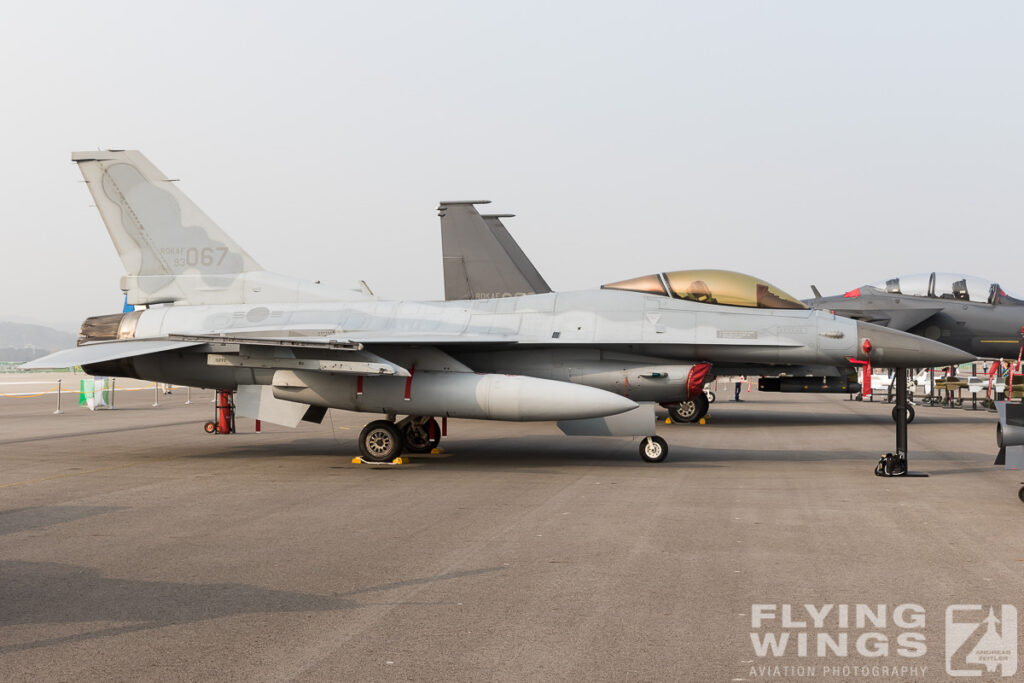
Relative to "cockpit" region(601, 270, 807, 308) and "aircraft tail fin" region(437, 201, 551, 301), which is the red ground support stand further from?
"cockpit" region(601, 270, 807, 308)

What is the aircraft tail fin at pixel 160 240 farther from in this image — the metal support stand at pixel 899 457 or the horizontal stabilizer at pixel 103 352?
the metal support stand at pixel 899 457

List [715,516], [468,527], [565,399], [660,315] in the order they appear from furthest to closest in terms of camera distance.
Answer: [660,315], [565,399], [715,516], [468,527]

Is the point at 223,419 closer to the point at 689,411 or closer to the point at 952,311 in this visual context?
the point at 689,411

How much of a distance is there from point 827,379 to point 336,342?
13.5m

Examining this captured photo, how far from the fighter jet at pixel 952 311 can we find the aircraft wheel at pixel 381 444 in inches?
468

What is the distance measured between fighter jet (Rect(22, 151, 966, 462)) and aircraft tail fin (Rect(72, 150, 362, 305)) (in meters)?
0.50

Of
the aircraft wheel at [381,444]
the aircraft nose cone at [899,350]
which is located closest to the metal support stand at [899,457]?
the aircraft nose cone at [899,350]

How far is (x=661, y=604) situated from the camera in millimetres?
5066

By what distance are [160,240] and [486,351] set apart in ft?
18.5

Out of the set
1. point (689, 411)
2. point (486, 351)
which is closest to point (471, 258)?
point (689, 411)

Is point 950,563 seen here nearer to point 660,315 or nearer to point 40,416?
point 660,315

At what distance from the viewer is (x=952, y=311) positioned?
20469mm

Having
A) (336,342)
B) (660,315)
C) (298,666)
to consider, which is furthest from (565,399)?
(298,666)

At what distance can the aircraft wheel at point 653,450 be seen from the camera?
12.6 m
